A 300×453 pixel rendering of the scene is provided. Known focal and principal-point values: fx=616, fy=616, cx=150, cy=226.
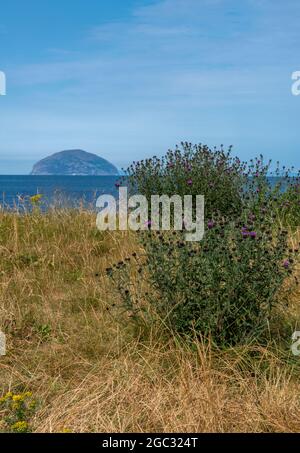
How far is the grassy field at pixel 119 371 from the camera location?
3.25 metres

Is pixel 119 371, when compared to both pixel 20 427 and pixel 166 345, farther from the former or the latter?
pixel 20 427

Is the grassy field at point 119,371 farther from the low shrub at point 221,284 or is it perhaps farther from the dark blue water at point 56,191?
the dark blue water at point 56,191

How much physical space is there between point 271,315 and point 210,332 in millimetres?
947

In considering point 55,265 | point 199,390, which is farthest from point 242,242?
point 55,265

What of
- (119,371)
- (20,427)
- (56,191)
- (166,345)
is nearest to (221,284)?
(166,345)

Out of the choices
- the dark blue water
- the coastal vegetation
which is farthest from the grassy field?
the dark blue water

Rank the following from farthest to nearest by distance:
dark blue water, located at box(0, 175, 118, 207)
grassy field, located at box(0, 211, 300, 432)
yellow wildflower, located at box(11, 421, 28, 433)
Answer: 1. dark blue water, located at box(0, 175, 118, 207)
2. grassy field, located at box(0, 211, 300, 432)
3. yellow wildflower, located at box(11, 421, 28, 433)

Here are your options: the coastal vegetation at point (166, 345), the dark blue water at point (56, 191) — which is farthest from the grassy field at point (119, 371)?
the dark blue water at point (56, 191)

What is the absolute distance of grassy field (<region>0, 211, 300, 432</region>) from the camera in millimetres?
3250

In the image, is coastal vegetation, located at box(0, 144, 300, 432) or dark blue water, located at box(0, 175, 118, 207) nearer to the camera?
coastal vegetation, located at box(0, 144, 300, 432)

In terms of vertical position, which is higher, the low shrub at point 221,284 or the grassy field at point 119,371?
the low shrub at point 221,284

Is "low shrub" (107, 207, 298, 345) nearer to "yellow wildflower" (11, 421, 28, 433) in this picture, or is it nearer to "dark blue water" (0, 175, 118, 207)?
"yellow wildflower" (11, 421, 28, 433)
